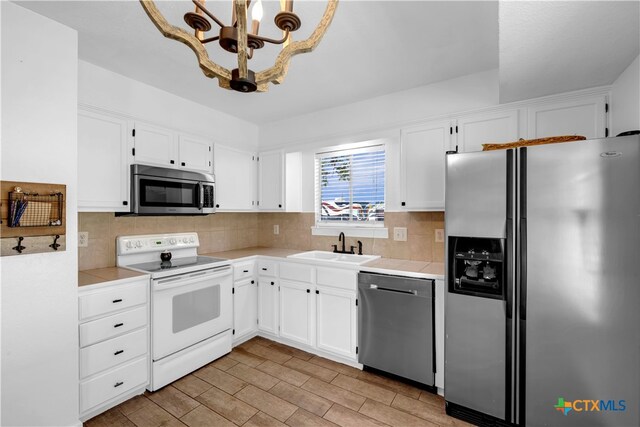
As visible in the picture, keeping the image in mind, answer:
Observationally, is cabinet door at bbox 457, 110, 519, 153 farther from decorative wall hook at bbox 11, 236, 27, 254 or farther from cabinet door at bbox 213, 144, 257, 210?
decorative wall hook at bbox 11, 236, 27, 254

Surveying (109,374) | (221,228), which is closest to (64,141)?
(109,374)

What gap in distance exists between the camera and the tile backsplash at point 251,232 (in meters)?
2.56

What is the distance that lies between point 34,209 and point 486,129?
3138 millimetres

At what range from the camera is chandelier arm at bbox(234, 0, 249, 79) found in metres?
0.88

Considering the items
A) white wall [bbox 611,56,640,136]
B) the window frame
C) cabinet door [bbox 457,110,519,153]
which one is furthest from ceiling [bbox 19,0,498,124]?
white wall [bbox 611,56,640,136]

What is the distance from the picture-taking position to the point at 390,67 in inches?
92.5

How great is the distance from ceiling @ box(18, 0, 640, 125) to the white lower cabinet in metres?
1.68

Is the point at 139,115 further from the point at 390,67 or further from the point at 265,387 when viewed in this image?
the point at 265,387

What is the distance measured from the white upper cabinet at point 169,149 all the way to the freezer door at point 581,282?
2804 millimetres

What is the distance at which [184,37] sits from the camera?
98cm

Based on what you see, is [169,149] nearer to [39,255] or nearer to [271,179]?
[271,179]

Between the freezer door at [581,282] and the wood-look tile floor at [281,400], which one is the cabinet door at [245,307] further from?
the freezer door at [581,282]

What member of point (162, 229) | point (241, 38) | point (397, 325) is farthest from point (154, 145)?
point (397, 325)

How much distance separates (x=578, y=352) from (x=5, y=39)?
362cm
